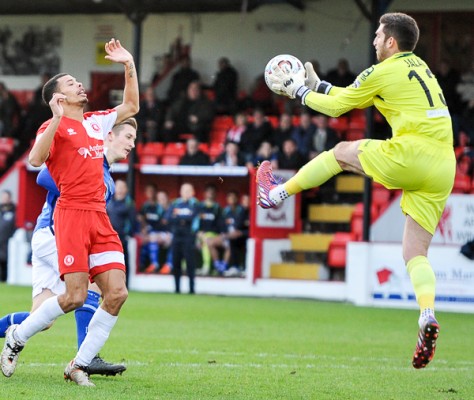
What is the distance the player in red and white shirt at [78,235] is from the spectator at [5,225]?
15648 millimetres

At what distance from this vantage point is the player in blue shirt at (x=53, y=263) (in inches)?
356

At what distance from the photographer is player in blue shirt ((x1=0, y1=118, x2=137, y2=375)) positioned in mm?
9047

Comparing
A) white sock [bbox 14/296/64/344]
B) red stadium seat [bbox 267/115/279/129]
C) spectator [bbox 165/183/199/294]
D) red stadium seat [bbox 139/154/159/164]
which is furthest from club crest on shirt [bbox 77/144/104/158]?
red stadium seat [bbox 139/154/159/164]

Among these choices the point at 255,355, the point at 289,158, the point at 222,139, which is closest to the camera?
the point at 255,355

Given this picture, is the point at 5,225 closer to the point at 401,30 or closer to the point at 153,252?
the point at 153,252

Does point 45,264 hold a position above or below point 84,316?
above

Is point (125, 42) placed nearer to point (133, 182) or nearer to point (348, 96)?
point (133, 182)

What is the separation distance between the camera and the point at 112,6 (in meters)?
Result: 28.1

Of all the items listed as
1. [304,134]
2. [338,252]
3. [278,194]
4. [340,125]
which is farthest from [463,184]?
[278,194]

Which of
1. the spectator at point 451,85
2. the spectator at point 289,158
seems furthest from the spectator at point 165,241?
the spectator at point 451,85

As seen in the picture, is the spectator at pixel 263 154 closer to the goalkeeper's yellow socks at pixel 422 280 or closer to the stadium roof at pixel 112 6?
the stadium roof at pixel 112 6

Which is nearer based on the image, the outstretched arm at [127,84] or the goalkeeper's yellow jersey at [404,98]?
the goalkeeper's yellow jersey at [404,98]

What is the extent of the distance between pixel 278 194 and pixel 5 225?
16.2 m

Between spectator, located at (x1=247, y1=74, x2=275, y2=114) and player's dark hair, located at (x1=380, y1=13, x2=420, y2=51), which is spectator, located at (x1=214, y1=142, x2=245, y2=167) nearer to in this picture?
spectator, located at (x1=247, y1=74, x2=275, y2=114)
